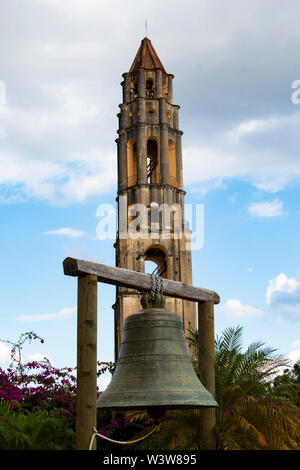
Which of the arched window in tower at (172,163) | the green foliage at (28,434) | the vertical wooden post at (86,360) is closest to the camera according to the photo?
the vertical wooden post at (86,360)

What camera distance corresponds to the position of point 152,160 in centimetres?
4000

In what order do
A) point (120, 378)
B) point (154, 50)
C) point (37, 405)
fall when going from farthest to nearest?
point (154, 50)
point (37, 405)
point (120, 378)

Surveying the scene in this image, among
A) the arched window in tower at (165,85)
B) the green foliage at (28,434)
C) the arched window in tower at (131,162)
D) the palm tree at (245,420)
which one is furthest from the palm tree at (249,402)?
the arched window in tower at (165,85)

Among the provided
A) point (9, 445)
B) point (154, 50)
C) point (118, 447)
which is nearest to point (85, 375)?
point (9, 445)

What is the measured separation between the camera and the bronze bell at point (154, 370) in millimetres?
6664

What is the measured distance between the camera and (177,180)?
3781 cm

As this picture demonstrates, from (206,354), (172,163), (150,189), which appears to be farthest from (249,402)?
(172,163)

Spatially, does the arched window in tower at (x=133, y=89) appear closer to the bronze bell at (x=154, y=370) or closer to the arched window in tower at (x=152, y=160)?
the arched window in tower at (x=152, y=160)

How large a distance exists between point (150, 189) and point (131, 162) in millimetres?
2698

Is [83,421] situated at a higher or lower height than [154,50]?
lower

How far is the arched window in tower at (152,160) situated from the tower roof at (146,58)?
452 centimetres

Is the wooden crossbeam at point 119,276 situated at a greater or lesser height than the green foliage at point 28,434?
greater

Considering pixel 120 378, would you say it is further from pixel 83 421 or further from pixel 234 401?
pixel 234 401

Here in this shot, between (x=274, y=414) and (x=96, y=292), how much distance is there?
4.34 metres
